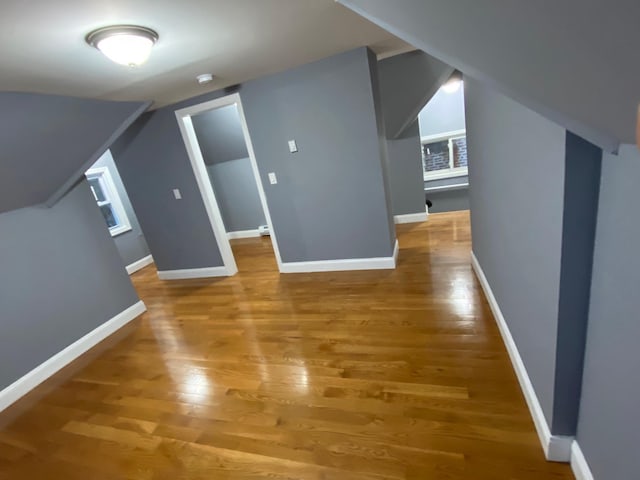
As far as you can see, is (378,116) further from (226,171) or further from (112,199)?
(112,199)

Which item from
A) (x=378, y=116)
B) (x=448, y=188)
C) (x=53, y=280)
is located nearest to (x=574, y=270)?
(x=378, y=116)

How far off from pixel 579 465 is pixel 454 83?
4808mm

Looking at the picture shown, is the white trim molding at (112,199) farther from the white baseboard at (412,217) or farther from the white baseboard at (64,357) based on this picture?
the white baseboard at (412,217)

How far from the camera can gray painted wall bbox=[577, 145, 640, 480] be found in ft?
2.44

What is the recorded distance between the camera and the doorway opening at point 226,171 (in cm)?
334

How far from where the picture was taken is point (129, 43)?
1465 mm

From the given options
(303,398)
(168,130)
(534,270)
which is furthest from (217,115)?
(534,270)

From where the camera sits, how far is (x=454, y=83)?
457 cm

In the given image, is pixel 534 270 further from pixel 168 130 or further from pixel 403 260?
pixel 168 130

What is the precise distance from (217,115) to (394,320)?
150 inches

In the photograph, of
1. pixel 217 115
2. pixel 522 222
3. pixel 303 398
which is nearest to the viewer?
pixel 522 222

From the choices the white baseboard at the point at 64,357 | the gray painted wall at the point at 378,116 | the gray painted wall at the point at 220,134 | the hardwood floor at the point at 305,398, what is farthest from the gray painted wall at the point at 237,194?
the gray painted wall at the point at 378,116

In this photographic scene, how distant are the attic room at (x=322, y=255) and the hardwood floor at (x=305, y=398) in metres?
0.01

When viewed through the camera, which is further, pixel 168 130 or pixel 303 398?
pixel 168 130
